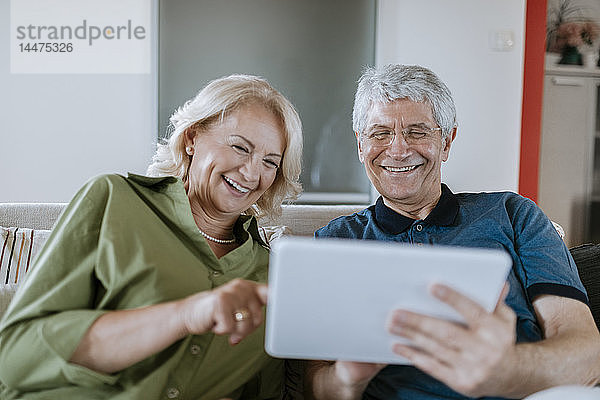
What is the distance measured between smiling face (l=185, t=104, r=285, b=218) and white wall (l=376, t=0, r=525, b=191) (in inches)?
84.8

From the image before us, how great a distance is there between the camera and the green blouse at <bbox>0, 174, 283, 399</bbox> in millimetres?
1156

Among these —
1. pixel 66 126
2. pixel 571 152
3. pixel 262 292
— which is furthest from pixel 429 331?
pixel 571 152

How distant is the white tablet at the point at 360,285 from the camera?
0.85 m

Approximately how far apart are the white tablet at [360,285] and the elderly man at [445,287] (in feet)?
0.08

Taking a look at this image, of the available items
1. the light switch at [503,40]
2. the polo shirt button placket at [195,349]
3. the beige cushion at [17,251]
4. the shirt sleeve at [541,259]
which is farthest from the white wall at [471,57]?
the polo shirt button placket at [195,349]

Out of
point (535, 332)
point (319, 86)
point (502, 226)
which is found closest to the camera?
point (535, 332)

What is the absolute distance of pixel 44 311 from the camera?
3.81 ft

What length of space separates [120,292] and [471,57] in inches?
111

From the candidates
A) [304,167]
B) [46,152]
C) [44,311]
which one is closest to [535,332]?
[44,311]

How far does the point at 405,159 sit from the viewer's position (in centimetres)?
164

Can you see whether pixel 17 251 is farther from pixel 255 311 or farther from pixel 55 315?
pixel 255 311

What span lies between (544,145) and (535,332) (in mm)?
3133

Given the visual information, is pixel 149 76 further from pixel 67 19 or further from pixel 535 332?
pixel 535 332

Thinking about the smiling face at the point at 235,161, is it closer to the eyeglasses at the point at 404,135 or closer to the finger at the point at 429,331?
the eyeglasses at the point at 404,135
